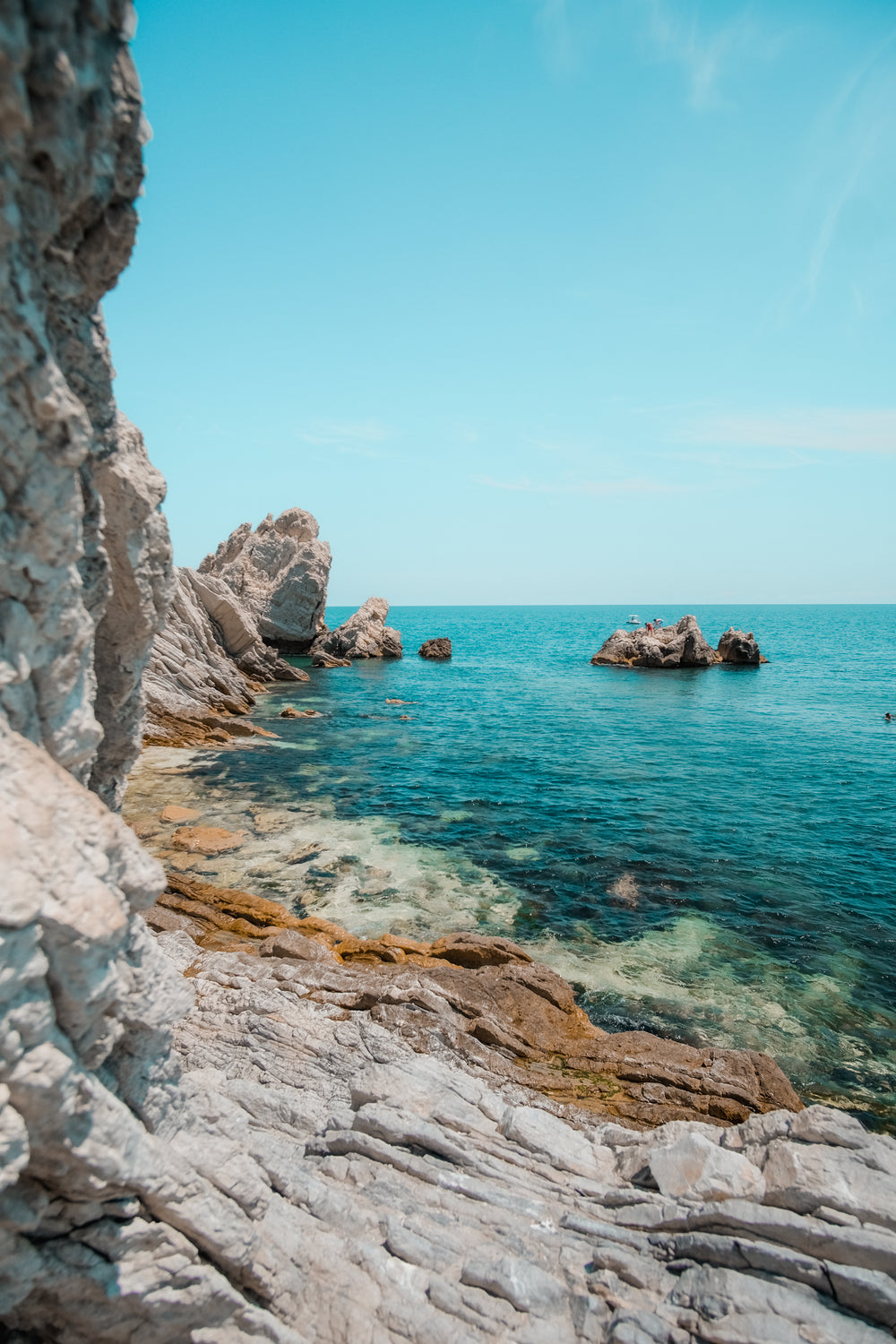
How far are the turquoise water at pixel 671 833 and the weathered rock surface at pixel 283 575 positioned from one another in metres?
19.4

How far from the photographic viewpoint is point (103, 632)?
784 cm

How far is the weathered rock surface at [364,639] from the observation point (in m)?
88.8

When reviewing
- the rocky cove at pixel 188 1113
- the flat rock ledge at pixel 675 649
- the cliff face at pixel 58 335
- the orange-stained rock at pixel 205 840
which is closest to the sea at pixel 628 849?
the orange-stained rock at pixel 205 840

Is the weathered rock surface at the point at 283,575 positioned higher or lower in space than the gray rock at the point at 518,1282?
higher

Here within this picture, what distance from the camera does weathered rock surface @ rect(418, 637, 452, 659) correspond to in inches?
3898

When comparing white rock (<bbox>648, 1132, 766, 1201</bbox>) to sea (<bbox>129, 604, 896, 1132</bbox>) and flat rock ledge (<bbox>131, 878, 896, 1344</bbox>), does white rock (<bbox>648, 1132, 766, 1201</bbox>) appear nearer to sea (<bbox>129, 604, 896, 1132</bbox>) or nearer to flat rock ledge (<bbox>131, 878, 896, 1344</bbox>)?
flat rock ledge (<bbox>131, 878, 896, 1344</bbox>)

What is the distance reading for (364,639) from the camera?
8994 centimetres

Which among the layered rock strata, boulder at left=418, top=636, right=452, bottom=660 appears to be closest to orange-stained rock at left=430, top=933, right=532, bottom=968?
the layered rock strata

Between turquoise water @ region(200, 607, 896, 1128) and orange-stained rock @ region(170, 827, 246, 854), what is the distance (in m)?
5.20

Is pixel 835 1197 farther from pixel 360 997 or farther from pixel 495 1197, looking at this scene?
pixel 360 997

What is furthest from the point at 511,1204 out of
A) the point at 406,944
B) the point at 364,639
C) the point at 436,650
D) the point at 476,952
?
the point at 436,650

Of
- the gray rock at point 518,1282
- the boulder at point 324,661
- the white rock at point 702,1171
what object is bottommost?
the gray rock at point 518,1282

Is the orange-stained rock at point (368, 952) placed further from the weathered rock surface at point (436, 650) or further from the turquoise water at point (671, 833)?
the weathered rock surface at point (436, 650)

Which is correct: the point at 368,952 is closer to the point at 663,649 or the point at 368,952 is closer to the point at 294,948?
the point at 294,948
